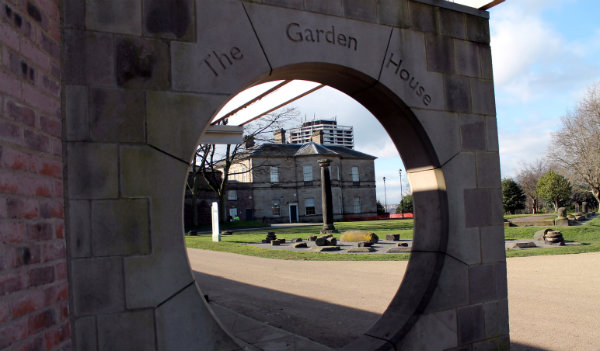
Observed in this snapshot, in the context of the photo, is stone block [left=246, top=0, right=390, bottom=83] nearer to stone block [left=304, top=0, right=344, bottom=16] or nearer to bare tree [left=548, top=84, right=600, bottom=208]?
stone block [left=304, top=0, right=344, bottom=16]

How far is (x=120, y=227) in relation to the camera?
2717 millimetres

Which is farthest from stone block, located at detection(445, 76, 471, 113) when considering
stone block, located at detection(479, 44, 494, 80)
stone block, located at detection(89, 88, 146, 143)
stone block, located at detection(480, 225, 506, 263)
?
stone block, located at detection(89, 88, 146, 143)

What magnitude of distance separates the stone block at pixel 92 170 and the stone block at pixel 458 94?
2.90m

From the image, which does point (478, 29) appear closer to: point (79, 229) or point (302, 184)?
point (79, 229)

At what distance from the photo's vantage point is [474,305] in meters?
4.04

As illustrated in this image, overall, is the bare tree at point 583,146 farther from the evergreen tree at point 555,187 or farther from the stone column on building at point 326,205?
the stone column on building at point 326,205

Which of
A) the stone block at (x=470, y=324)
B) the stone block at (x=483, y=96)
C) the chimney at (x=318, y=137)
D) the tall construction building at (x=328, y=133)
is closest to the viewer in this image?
the stone block at (x=470, y=324)

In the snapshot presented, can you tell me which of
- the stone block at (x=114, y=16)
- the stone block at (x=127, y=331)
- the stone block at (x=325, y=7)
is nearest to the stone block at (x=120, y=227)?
the stone block at (x=127, y=331)

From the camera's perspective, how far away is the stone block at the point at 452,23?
416 centimetres

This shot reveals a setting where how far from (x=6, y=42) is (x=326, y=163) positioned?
969 inches

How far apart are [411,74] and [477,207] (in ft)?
4.57

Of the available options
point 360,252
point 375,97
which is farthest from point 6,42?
point 360,252

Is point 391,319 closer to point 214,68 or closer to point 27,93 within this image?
point 214,68

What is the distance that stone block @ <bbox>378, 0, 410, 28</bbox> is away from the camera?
380cm
